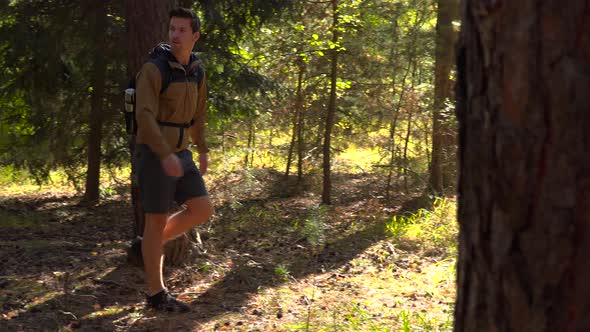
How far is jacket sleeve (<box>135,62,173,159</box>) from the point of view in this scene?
4887mm

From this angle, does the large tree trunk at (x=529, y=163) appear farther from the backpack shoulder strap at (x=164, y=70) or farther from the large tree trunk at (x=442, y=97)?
the large tree trunk at (x=442, y=97)

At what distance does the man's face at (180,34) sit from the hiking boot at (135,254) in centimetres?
213

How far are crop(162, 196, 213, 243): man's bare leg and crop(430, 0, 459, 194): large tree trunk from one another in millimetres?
6826

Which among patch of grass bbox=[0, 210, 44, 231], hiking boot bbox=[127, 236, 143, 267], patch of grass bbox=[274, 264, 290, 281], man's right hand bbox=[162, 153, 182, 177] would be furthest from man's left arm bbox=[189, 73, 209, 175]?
patch of grass bbox=[0, 210, 44, 231]

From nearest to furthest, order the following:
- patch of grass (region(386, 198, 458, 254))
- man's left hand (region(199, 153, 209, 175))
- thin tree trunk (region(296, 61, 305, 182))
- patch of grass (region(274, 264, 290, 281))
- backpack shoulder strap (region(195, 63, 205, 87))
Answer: backpack shoulder strap (region(195, 63, 205, 87)) < man's left hand (region(199, 153, 209, 175)) < patch of grass (region(274, 264, 290, 281)) < patch of grass (region(386, 198, 458, 254)) < thin tree trunk (region(296, 61, 305, 182))

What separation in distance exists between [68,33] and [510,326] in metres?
9.49

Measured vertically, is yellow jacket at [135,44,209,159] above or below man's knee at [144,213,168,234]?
above

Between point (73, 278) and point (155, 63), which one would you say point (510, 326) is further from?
point (73, 278)

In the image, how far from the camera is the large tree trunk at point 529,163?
185 centimetres

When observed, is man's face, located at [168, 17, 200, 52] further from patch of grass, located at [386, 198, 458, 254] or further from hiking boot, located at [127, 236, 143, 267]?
patch of grass, located at [386, 198, 458, 254]

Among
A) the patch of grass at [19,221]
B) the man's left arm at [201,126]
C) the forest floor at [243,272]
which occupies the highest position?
the man's left arm at [201,126]

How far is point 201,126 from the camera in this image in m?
5.73

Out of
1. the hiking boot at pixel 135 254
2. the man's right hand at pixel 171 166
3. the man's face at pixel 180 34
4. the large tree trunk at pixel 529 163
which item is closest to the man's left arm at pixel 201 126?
the man's face at pixel 180 34

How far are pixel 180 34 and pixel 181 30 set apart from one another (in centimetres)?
3
